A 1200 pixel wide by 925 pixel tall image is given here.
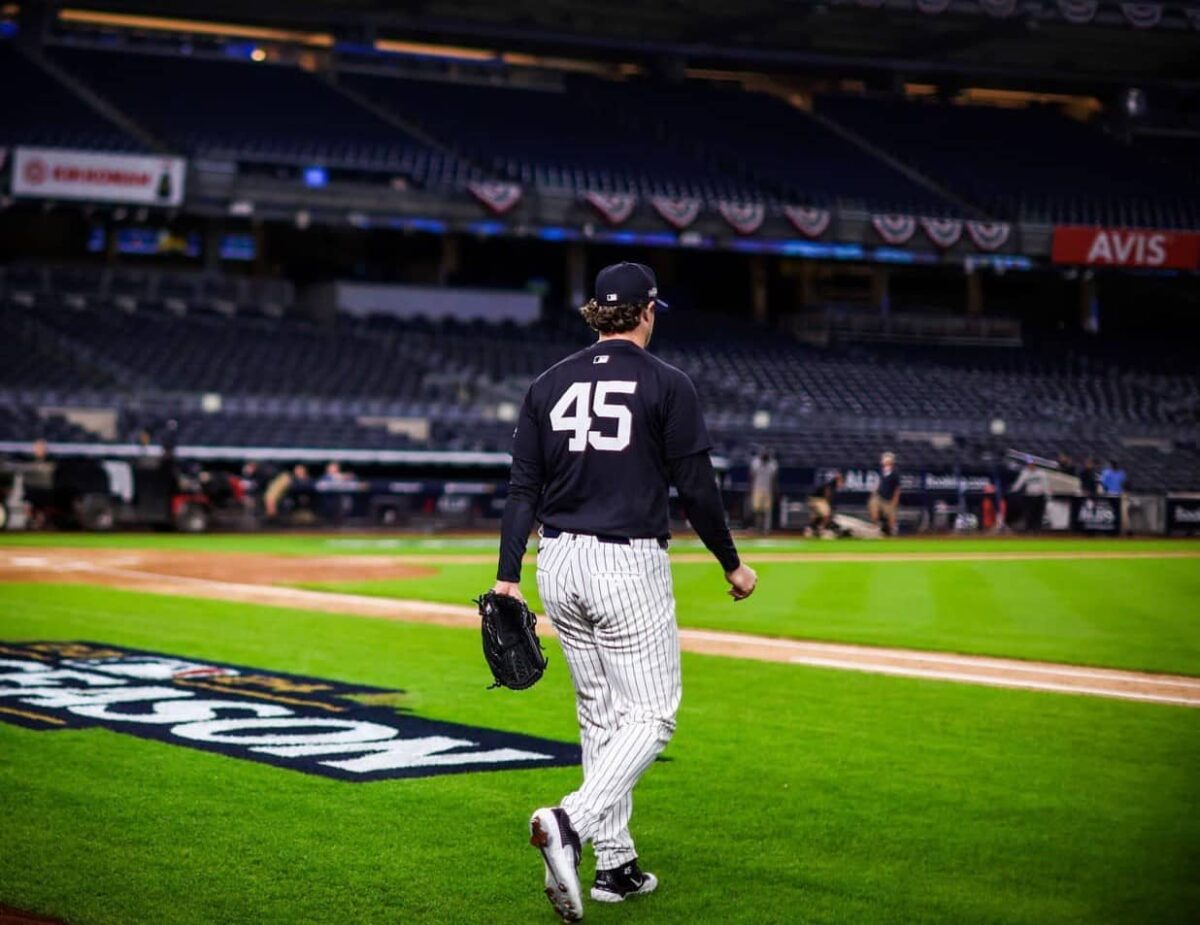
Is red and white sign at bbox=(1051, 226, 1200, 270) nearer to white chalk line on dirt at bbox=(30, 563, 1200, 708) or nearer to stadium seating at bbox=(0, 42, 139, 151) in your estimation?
stadium seating at bbox=(0, 42, 139, 151)

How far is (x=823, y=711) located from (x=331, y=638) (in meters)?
5.02

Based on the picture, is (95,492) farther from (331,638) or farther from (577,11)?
(577,11)

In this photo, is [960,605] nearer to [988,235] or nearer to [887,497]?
[887,497]

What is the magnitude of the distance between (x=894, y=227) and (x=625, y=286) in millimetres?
45353

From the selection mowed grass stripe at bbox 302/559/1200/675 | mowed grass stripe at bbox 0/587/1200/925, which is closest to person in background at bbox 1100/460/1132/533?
mowed grass stripe at bbox 302/559/1200/675

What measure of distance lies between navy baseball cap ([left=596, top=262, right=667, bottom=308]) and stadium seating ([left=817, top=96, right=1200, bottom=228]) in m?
48.4

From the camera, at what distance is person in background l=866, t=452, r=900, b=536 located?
1244 inches

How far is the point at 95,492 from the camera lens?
99.0ft

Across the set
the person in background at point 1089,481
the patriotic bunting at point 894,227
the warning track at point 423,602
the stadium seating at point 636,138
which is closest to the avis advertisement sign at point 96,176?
the stadium seating at point 636,138

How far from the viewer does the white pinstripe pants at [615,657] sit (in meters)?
5.29

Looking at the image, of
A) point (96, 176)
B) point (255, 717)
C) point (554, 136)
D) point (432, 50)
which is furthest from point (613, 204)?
point (255, 717)

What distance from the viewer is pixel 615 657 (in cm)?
538

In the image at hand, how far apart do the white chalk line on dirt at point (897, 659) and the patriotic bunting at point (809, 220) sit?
3349cm

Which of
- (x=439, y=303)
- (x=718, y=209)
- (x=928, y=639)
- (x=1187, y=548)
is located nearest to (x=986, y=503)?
(x=1187, y=548)
